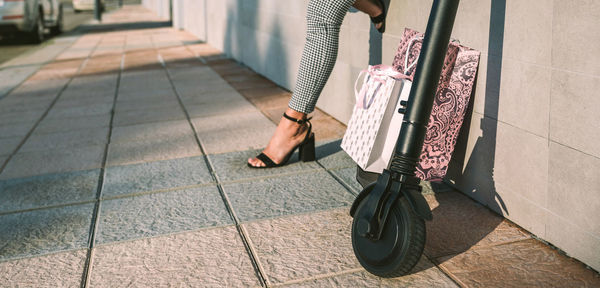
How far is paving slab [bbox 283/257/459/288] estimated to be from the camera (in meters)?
1.65

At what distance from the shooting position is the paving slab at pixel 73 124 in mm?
3922

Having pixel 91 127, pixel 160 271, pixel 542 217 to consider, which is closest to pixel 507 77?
pixel 542 217

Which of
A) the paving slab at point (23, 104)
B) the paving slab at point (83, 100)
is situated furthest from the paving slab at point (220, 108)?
the paving slab at point (23, 104)

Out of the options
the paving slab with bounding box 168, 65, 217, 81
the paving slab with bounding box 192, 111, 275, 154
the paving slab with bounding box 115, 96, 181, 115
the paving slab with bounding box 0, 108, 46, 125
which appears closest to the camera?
the paving slab with bounding box 192, 111, 275, 154

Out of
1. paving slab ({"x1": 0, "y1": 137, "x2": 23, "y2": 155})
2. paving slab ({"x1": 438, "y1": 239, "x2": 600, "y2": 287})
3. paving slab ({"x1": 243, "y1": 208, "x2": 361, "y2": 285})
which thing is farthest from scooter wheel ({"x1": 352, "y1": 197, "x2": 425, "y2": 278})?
paving slab ({"x1": 0, "y1": 137, "x2": 23, "y2": 155})

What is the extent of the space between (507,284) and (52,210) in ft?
6.32

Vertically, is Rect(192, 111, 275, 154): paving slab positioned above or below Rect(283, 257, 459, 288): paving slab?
above

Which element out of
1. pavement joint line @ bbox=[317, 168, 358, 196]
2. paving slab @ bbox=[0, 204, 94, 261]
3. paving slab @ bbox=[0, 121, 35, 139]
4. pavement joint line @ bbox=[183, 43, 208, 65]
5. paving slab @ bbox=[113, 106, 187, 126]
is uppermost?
pavement joint line @ bbox=[183, 43, 208, 65]

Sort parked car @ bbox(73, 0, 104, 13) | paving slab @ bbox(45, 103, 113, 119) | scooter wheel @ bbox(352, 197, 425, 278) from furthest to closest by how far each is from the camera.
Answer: parked car @ bbox(73, 0, 104, 13), paving slab @ bbox(45, 103, 113, 119), scooter wheel @ bbox(352, 197, 425, 278)

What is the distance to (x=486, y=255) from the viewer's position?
1.83 metres

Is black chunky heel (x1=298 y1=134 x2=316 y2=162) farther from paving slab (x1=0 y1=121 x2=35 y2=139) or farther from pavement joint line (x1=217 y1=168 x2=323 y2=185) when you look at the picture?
Answer: paving slab (x1=0 y1=121 x2=35 y2=139)

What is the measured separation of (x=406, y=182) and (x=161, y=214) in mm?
1143

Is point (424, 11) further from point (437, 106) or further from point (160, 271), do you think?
point (160, 271)

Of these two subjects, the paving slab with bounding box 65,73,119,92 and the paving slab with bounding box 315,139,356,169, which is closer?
the paving slab with bounding box 315,139,356,169
